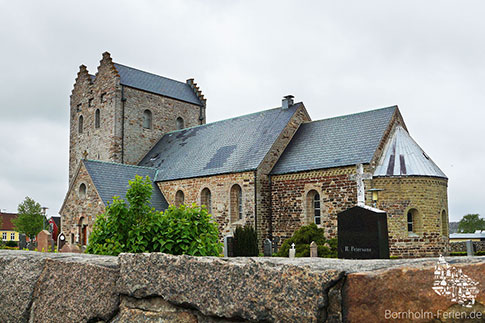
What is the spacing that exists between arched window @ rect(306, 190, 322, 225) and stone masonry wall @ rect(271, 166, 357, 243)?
136mm

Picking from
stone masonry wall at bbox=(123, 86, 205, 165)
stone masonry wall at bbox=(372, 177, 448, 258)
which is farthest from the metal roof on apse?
stone masonry wall at bbox=(123, 86, 205, 165)

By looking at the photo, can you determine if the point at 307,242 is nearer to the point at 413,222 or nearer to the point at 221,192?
the point at 413,222

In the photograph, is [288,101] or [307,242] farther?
[288,101]

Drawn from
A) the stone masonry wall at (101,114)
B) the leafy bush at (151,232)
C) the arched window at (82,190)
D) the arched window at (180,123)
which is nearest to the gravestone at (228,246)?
the leafy bush at (151,232)

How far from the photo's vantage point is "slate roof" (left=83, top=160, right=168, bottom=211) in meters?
24.7

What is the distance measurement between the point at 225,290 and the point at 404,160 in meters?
19.6

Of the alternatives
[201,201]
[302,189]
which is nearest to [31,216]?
[201,201]

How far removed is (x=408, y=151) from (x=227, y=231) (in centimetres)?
961

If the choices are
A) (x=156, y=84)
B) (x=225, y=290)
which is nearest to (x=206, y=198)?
(x=156, y=84)

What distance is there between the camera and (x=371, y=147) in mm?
21000

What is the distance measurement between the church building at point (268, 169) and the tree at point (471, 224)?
205ft

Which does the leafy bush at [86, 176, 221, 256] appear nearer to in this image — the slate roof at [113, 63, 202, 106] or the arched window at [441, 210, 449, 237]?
the arched window at [441, 210, 449, 237]

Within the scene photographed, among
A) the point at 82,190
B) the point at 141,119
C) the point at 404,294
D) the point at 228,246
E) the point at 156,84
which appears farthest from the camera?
the point at 156,84

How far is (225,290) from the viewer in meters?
2.47
